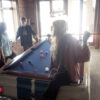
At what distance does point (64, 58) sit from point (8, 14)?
377 cm

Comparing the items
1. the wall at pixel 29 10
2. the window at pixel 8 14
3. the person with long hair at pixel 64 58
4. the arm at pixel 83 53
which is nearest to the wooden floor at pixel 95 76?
the person with long hair at pixel 64 58

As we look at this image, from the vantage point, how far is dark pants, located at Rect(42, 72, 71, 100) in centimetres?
185

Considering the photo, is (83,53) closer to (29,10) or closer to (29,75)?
(29,75)

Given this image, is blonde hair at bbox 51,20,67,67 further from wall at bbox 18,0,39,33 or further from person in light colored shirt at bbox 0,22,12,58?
wall at bbox 18,0,39,33

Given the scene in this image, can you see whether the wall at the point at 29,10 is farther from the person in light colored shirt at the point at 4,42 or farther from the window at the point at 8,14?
the person in light colored shirt at the point at 4,42

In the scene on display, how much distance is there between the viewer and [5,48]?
10.4 ft

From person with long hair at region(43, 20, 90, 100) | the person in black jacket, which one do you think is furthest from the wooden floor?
the person in black jacket

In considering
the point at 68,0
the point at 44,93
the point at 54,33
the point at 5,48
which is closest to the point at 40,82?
the point at 44,93

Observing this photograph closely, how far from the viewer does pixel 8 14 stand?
5.00 m

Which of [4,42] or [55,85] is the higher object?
[4,42]

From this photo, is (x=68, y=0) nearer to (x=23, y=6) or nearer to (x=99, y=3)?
(x=99, y=3)

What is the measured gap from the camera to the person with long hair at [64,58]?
1.78 metres

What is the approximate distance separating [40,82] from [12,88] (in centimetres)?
45

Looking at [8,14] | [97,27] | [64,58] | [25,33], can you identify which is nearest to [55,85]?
[64,58]
